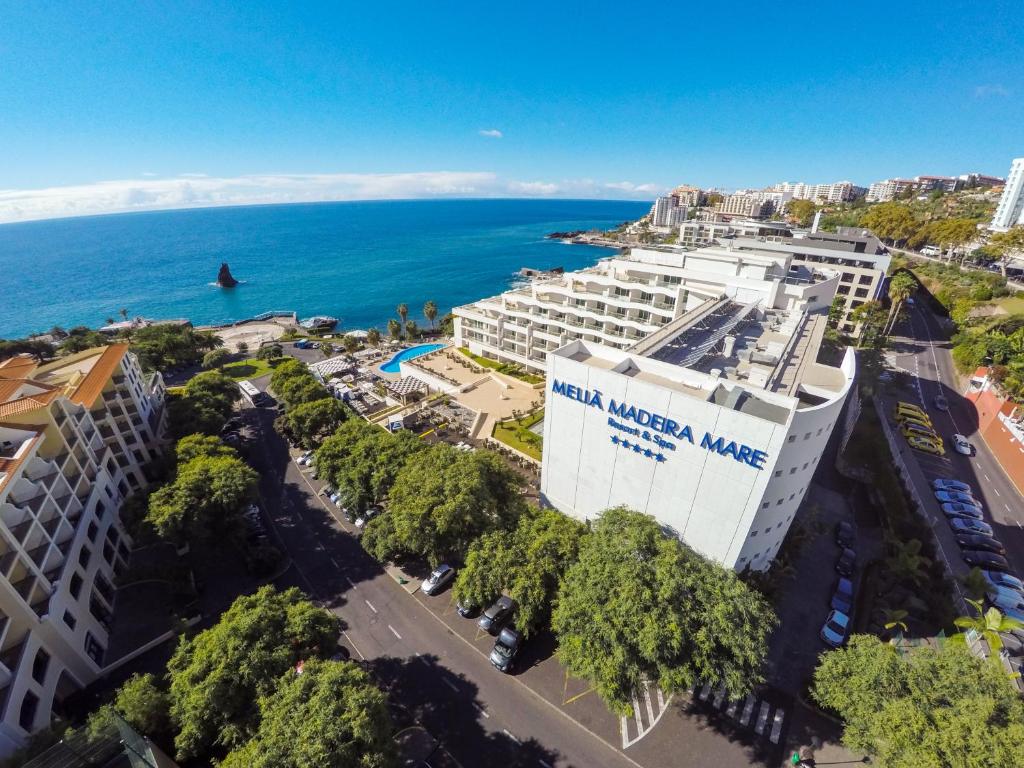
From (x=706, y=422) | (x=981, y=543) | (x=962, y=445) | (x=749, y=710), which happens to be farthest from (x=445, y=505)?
(x=962, y=445)

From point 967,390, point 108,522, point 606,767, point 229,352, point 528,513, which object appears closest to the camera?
point 606,767

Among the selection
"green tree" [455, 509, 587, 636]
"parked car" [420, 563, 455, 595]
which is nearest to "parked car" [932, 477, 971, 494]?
"green tree" [455, 509, 587, 636]

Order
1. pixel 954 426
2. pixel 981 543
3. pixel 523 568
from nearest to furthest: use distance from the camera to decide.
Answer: pixel 523 568 → pixel 981 543 → pixel 954 426

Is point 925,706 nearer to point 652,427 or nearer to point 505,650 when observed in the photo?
point 652,427

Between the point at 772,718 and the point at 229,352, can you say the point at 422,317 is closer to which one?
Result: the point at 229,352

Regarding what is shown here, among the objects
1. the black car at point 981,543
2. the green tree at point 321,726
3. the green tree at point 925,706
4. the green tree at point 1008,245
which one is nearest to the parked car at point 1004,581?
the black car at point 981,543

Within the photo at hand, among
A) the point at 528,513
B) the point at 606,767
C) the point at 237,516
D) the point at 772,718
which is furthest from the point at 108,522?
the point at 772,718
